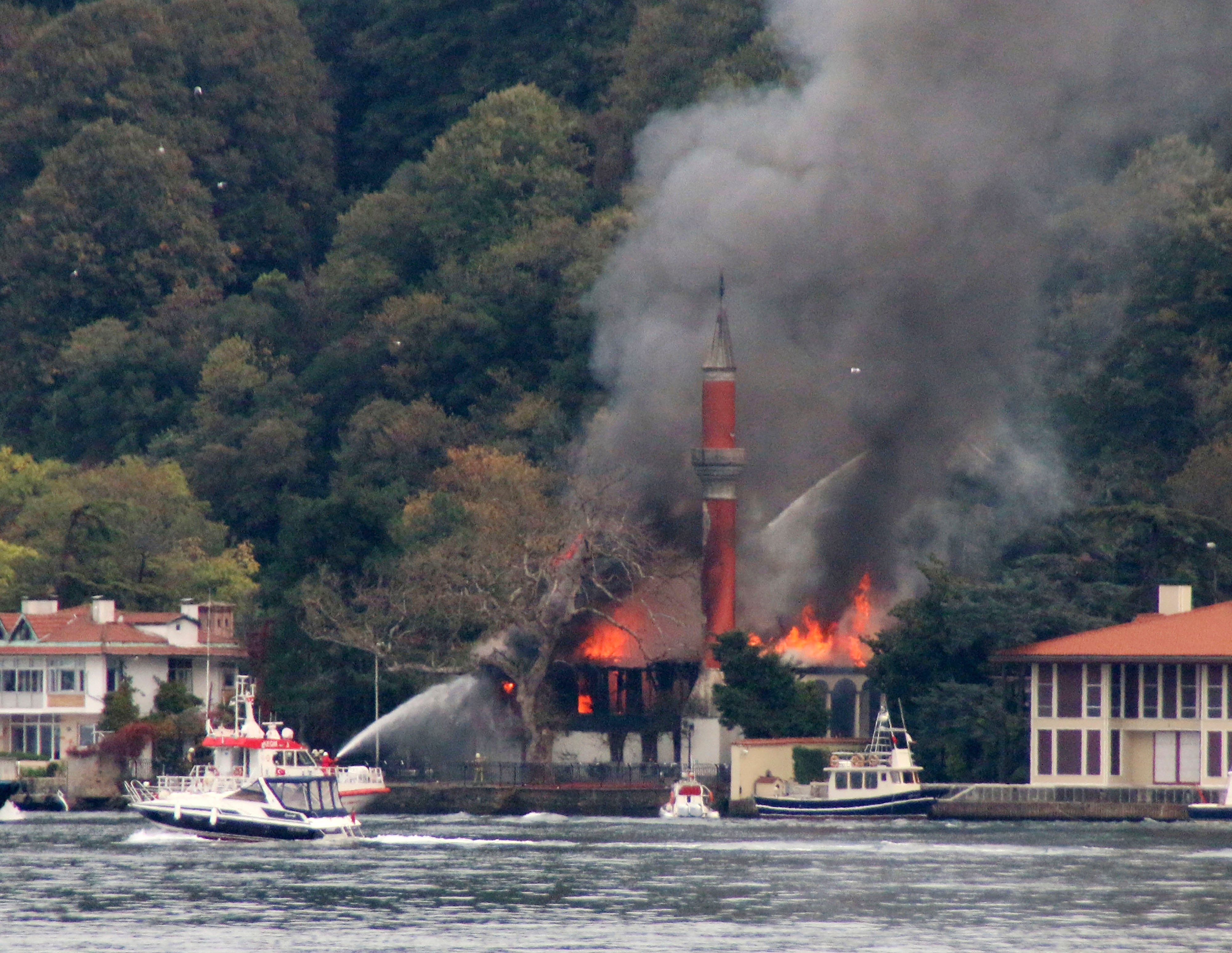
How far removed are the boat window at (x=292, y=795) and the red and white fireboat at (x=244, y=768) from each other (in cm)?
7

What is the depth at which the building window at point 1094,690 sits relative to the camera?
102000 mm

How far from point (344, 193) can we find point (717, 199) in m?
41.4

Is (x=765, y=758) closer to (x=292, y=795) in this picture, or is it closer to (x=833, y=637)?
(x=833, y=637)

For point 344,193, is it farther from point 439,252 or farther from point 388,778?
point 388,778

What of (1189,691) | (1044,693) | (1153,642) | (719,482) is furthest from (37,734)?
(1189,691)

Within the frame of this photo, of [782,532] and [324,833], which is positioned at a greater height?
[782,532]

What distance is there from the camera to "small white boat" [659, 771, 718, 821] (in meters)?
104

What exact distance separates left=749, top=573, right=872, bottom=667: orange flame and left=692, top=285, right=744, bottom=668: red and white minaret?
185 centimetres

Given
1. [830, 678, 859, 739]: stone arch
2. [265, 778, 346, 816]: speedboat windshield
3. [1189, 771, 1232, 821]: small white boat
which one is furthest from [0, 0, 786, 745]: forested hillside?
[1189, 771, 1232, 821]: small white boat

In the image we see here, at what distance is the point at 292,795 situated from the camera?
3435 inches

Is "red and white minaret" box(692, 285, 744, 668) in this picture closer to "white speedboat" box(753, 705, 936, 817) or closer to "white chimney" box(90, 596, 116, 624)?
"white speedboat" box(753, 705, 936, 817)

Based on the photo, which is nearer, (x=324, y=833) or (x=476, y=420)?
(x=324, y=833)

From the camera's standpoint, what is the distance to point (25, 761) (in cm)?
11312

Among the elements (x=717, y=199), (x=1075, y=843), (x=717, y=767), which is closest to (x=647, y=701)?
(x=717, y=767)
